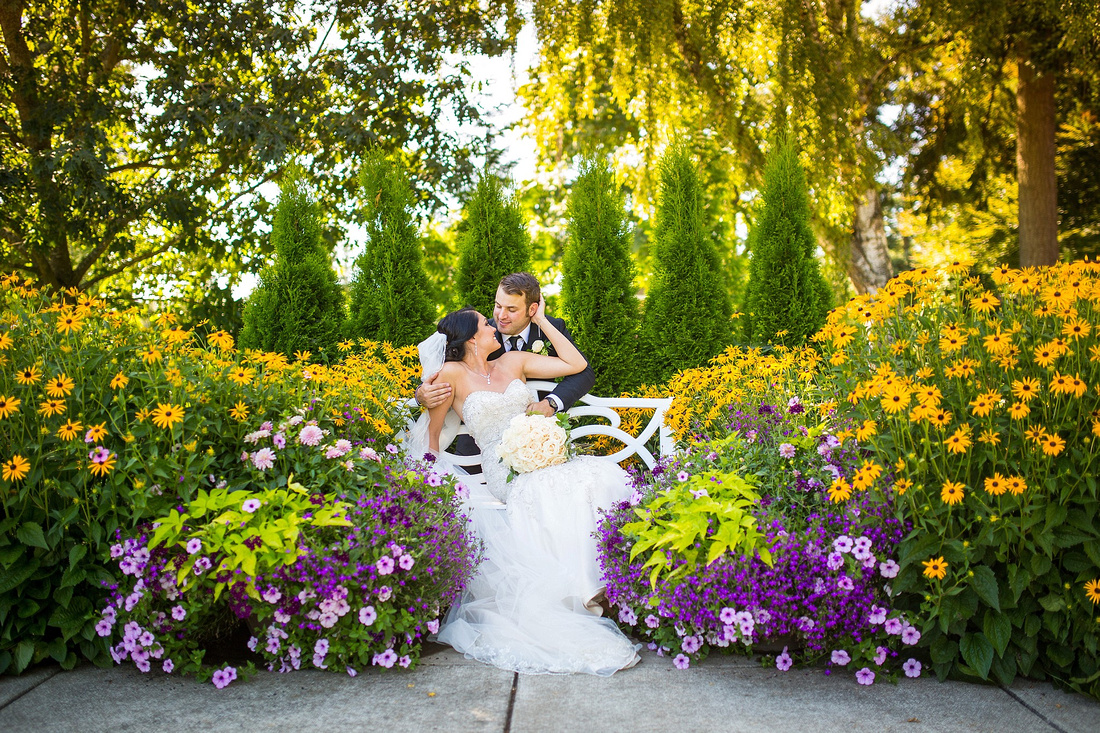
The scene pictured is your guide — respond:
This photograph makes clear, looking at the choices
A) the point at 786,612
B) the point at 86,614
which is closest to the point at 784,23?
the point at 786,612

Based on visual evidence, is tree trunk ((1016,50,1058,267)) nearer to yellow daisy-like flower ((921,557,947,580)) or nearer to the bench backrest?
the bench backrest

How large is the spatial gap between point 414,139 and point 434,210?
776 millimetres

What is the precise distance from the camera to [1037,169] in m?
10.3

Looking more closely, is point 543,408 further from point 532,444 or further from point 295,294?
point 295,294

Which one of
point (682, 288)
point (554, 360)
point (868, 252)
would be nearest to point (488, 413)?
point (554, 360)

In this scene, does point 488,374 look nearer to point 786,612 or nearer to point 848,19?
point 786,612

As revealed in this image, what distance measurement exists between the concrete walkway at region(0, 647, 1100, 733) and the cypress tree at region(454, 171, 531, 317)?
327 cm

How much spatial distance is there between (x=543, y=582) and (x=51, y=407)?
1.87 metres

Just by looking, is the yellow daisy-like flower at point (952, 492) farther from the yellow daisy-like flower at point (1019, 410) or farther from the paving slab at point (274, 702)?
the paving slab at point (274, 702)

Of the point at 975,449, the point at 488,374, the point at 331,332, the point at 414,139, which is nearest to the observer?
the point at 975,449

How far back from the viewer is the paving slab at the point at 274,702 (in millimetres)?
2373

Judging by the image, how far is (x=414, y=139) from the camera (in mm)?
7504

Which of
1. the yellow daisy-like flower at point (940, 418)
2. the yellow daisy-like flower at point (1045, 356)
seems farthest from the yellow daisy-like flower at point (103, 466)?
the yellow daisy-like flower at point (1045, 356)

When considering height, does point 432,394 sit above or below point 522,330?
below
